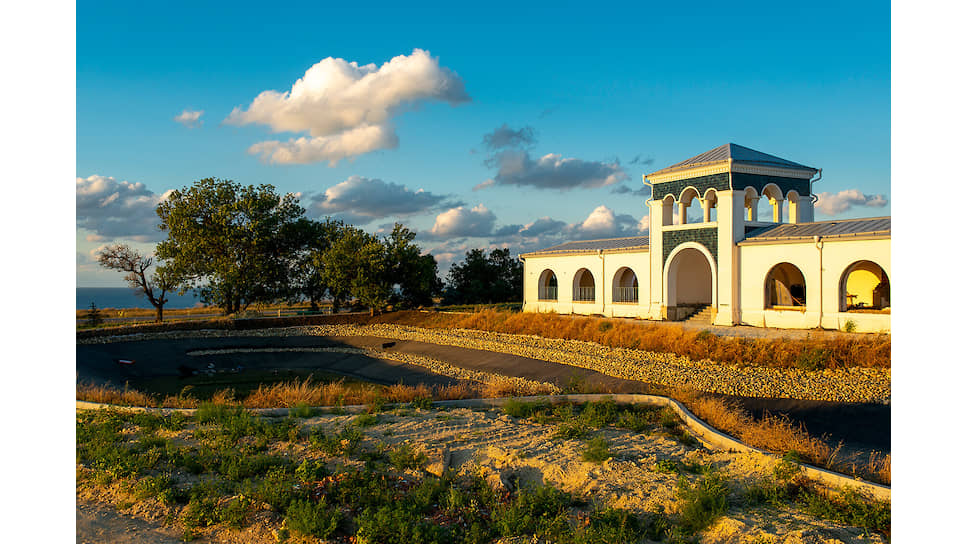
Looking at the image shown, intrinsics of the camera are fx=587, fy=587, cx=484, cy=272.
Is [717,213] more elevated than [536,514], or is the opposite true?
[717,213]

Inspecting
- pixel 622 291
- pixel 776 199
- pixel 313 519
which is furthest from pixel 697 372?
pixel 622 291

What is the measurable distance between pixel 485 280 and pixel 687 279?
691 inches

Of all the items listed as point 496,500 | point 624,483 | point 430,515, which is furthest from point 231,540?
point 624,483

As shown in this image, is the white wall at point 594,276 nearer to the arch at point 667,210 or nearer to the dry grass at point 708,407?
the arch at point 667,210

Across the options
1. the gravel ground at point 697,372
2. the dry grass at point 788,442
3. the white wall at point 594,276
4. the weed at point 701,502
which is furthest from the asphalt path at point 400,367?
the white wall at point 594,276

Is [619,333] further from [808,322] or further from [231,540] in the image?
[231,540]

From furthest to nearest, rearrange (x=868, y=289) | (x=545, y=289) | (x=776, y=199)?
(x=545, y=289) → (x=868, y=289) → (x=776, y=199)

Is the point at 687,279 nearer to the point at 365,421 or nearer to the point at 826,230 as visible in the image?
the point at 826,230

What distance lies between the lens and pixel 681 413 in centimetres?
1023

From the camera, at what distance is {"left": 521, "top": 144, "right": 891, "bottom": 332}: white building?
18953mm

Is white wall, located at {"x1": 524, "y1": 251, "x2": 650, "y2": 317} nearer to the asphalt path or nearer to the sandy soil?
the asphalt path

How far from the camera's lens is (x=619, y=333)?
20016 mm

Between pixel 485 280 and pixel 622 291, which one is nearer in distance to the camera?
pixel 622 291

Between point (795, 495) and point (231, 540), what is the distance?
5.96 meters
